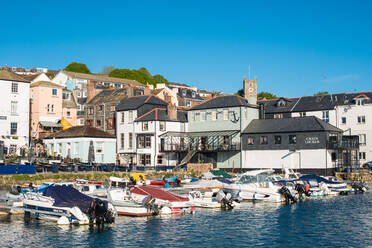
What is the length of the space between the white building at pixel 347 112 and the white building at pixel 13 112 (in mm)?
44574

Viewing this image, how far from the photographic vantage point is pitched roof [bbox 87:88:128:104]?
279ft

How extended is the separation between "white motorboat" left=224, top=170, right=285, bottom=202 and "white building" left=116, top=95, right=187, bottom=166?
28053 millimetres

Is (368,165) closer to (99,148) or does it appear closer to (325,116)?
(325,116)

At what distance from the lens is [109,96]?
286ft

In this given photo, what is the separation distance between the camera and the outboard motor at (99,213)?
3019cm

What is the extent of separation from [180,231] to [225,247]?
480 cm

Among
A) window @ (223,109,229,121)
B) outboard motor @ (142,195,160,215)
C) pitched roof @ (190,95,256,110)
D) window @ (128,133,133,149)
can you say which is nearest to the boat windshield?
outboard motor @ (142,195,160,215)

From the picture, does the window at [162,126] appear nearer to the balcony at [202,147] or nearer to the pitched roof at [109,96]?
the balcony at [202,147]

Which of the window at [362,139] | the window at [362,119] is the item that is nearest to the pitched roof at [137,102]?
the window at [362,119]

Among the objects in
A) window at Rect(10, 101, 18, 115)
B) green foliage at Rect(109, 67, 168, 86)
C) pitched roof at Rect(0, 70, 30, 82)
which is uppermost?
green foliage at Rect(109, 67, 168, 86)

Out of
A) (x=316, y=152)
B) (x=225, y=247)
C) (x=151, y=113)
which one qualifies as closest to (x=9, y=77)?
(x=151, y=113)

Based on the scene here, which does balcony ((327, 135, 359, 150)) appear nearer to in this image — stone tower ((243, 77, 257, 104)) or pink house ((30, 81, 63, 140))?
stone tower ((243, 77, 257, 104))

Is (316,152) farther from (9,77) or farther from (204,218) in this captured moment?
(9,77)

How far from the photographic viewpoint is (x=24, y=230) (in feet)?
96.4
